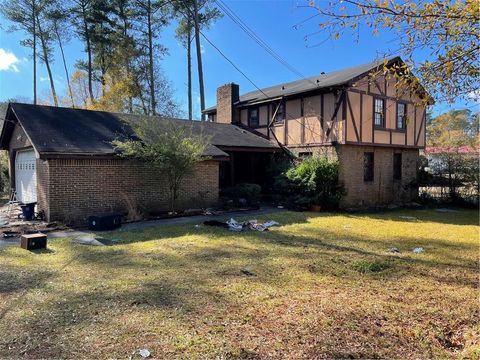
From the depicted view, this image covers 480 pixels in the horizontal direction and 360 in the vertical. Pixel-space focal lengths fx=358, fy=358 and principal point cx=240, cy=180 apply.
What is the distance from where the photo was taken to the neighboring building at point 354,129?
15430 millimetres

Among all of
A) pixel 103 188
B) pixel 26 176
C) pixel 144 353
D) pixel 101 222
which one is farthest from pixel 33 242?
pixel 26 176

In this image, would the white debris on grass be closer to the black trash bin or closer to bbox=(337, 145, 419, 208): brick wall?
the black trash bin

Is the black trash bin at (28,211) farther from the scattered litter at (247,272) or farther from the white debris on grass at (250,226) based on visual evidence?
the scattered litter at (247,272)

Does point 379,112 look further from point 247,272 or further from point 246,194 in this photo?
point 247,272

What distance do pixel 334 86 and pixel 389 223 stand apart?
20.2 ft

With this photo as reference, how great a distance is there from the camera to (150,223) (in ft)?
36.2

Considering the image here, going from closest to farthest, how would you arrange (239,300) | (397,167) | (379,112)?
(239,300), (379,112), (397,167)

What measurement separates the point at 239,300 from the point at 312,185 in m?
10.2

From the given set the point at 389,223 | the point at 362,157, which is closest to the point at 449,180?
the point at 362,157

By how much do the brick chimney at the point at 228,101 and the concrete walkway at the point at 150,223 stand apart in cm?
769

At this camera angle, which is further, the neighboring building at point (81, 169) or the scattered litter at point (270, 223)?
the neighboring building at point (81, 169)

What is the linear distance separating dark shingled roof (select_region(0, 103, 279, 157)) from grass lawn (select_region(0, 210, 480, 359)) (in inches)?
149

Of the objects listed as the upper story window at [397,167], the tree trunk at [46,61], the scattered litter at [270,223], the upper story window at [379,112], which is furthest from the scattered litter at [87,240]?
the tree trunk at [46,61]

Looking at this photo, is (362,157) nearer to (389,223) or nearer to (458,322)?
(389,223)
